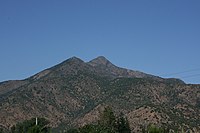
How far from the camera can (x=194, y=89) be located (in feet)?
469

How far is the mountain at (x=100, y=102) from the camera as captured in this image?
11568cm

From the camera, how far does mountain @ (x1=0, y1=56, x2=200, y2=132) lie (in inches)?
4554

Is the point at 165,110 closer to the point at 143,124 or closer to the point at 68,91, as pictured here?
the point at 143,124

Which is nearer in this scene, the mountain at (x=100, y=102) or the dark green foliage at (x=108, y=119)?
the dark green foliage at (x=108, y=119)

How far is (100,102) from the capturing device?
475 feet

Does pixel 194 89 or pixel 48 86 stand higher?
pixel 48 86

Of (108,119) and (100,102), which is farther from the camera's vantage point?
(100,102)

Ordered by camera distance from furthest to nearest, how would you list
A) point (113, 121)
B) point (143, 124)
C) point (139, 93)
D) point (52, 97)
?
point (52, 97) < point (139, 93) < point (143, 124) < point (113, 121)

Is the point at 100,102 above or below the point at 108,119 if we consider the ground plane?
above

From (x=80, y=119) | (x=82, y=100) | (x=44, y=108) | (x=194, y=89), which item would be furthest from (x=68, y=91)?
(x=194, y=89)

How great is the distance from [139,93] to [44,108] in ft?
109

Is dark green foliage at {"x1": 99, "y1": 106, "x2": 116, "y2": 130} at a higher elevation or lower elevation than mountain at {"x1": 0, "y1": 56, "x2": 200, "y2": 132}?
lower

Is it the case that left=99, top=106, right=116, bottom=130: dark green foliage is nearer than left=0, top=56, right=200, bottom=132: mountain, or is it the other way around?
left=99, top=106, right=116, bottom=130: dark green foliage

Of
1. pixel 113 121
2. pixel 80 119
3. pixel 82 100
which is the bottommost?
pixel 113 121
